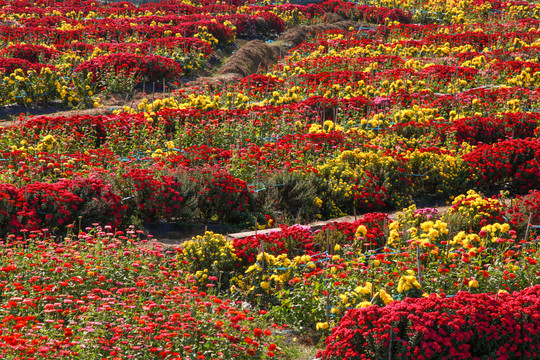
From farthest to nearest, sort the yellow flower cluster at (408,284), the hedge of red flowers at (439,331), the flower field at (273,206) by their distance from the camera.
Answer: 1. the yellow flower cluster at (408,284)
2. the flower field at (273,206)
3. the hedge of red flowers at (439,331)

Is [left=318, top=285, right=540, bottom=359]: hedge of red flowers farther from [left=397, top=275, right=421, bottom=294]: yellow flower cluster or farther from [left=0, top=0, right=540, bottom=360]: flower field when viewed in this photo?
[left=397, top=275, right=421, bottom=294]: yellow flower cluster

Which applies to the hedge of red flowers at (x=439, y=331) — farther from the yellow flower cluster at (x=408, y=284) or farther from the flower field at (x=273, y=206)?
the yellow flower cluster at (x=408, y=284)

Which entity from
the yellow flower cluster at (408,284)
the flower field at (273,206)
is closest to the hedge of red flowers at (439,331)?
the flower field at (273,206)

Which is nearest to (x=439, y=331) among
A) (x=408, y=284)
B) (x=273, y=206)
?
(x=408, y=284)

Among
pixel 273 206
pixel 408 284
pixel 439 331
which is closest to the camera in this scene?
pixel 439 331

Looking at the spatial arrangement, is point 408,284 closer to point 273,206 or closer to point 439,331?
point 439,331

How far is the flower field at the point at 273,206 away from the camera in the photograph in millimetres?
4770

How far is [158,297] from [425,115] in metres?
7.83

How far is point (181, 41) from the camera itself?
733 inches

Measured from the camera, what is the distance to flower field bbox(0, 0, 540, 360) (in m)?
4.77

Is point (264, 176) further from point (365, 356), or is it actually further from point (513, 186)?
point (365, 356)

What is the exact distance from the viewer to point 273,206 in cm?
898

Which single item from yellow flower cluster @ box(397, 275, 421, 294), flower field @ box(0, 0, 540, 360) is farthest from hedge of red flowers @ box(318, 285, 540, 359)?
yellow flower cluster @ box(397, 275, 421, 294)

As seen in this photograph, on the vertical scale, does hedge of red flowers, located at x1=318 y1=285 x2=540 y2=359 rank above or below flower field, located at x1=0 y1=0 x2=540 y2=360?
above
